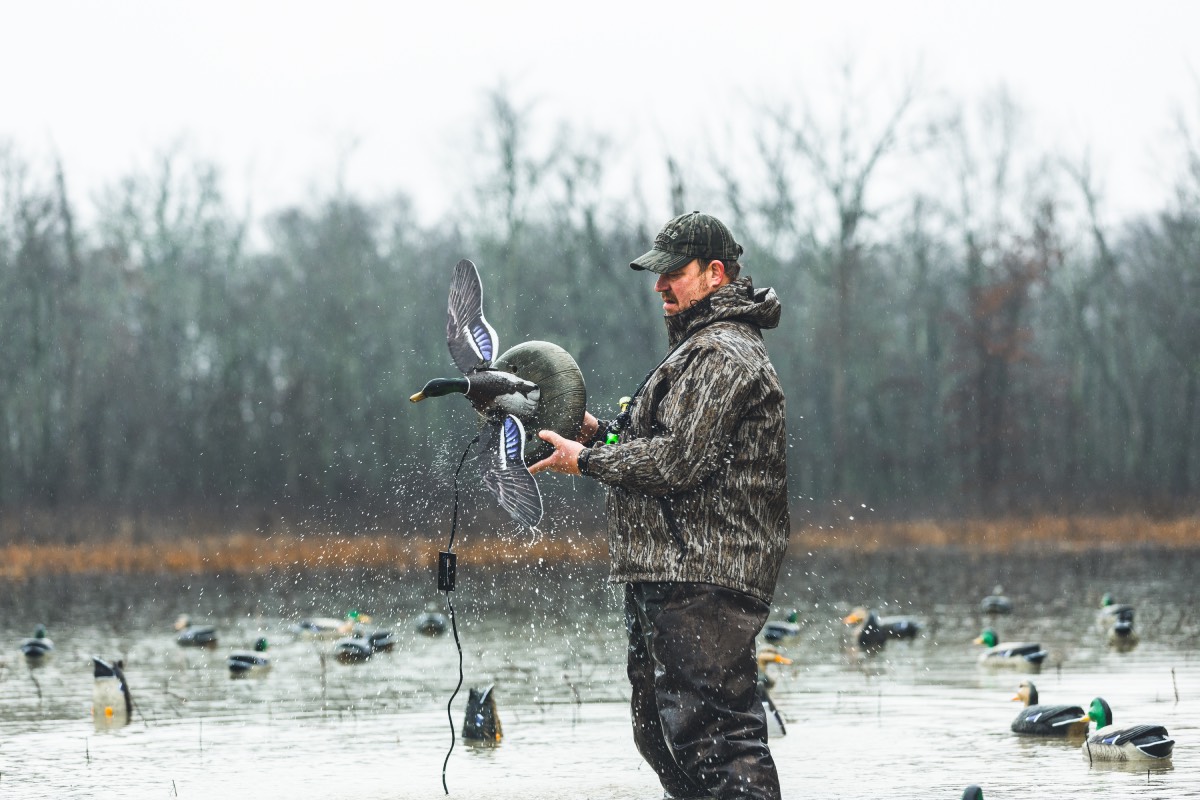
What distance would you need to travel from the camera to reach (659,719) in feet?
17.5

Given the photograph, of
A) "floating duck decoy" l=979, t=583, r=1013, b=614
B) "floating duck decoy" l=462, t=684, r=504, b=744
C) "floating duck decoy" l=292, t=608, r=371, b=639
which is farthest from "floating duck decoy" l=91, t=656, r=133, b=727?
"floating duck decoy" l=979, t=583, r=1013, b=614

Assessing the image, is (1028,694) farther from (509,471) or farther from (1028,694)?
(509,471)

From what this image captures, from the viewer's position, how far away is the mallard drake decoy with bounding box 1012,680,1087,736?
26.5 ft

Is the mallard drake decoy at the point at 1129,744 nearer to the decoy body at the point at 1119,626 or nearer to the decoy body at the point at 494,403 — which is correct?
the decoy body at the point at 494,403

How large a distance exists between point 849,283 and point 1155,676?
2744cm

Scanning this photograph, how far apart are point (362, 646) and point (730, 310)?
9007 millimetres

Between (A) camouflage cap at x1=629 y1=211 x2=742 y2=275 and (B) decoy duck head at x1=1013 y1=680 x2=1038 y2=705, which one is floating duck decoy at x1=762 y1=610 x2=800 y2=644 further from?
(A) camouflage cap at x1=629 y1=211 x2=742 y2=275

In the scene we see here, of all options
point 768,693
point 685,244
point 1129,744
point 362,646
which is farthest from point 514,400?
point 362,646

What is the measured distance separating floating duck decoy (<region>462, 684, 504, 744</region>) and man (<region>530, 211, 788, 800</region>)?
293 cm

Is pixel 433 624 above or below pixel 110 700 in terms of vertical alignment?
below

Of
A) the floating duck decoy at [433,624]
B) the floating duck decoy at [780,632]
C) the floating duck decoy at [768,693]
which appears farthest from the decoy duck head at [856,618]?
the floating duck decoy at [433,624]

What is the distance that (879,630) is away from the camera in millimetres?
14398

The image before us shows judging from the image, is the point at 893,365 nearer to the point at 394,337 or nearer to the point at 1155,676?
the point at 394,337

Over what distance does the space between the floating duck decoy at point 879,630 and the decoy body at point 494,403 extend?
29.0 ft
